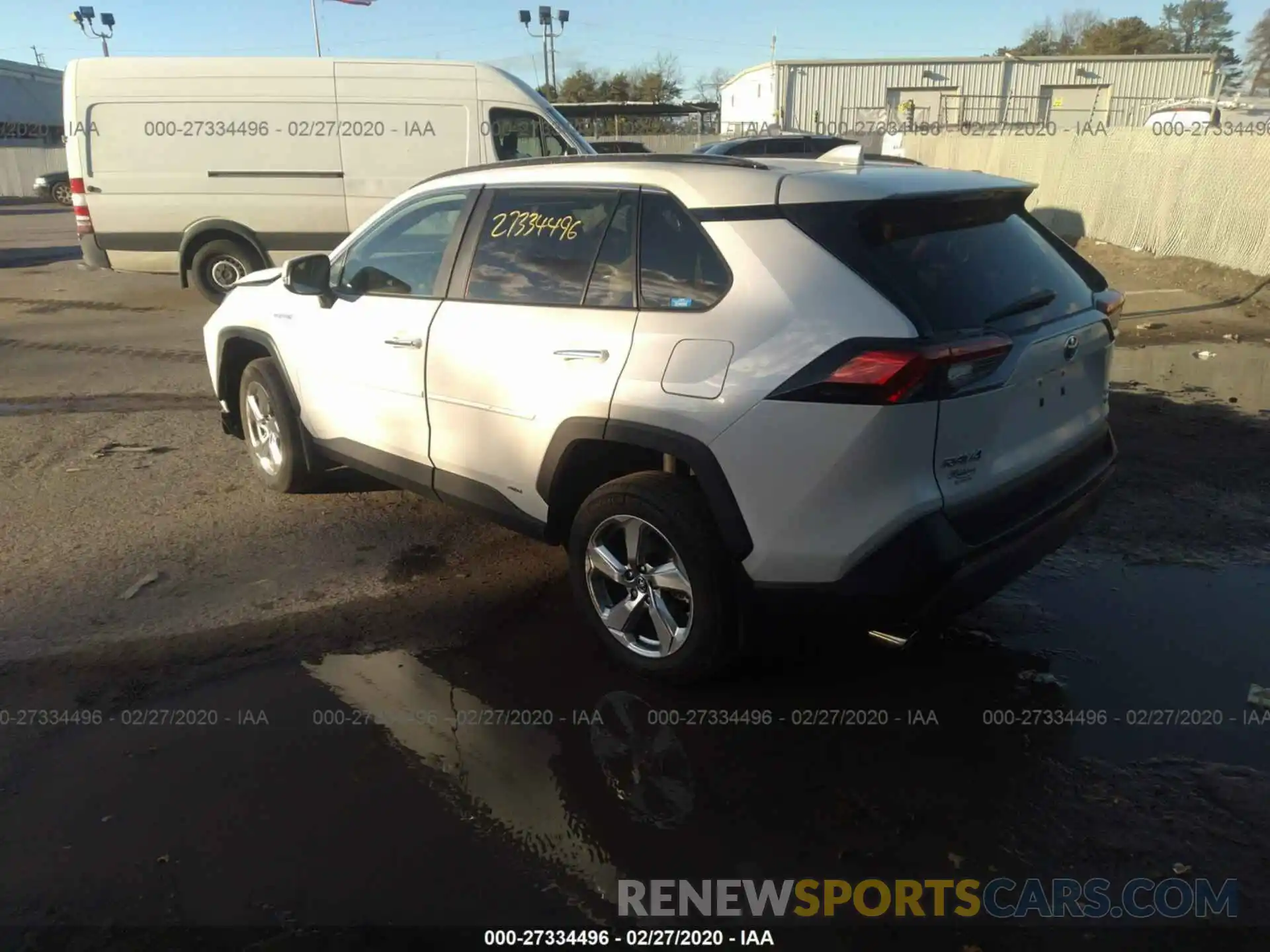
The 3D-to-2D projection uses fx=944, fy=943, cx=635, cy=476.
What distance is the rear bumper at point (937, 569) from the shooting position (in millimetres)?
2803

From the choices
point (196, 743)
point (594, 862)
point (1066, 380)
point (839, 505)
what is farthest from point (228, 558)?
point (1066, 380)

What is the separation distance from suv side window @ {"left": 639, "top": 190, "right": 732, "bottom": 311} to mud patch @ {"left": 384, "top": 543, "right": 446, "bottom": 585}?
1888 mm

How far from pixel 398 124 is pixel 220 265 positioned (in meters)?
2.72

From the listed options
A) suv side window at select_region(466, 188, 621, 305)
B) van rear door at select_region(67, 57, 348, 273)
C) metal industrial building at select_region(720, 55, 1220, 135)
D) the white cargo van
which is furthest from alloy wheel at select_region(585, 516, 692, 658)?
metal industrial building at select_region(720, 55, 1220, 135)

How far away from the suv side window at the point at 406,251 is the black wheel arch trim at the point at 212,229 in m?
7.28

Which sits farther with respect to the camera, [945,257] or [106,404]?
[106,404]

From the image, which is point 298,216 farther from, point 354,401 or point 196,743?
point 196,743

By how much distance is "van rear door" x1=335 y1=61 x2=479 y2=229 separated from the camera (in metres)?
10.7

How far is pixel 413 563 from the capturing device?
456cm

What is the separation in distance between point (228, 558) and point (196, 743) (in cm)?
157

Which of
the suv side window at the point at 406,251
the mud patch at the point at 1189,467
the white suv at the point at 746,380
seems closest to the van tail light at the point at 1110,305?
the white suv at the point at 746,380

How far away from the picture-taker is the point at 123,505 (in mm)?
5234

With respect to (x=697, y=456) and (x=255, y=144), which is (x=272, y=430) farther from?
(x=255, y=144)

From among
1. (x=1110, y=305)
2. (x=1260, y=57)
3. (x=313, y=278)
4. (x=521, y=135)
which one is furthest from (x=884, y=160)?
(x=1260, y=57)
